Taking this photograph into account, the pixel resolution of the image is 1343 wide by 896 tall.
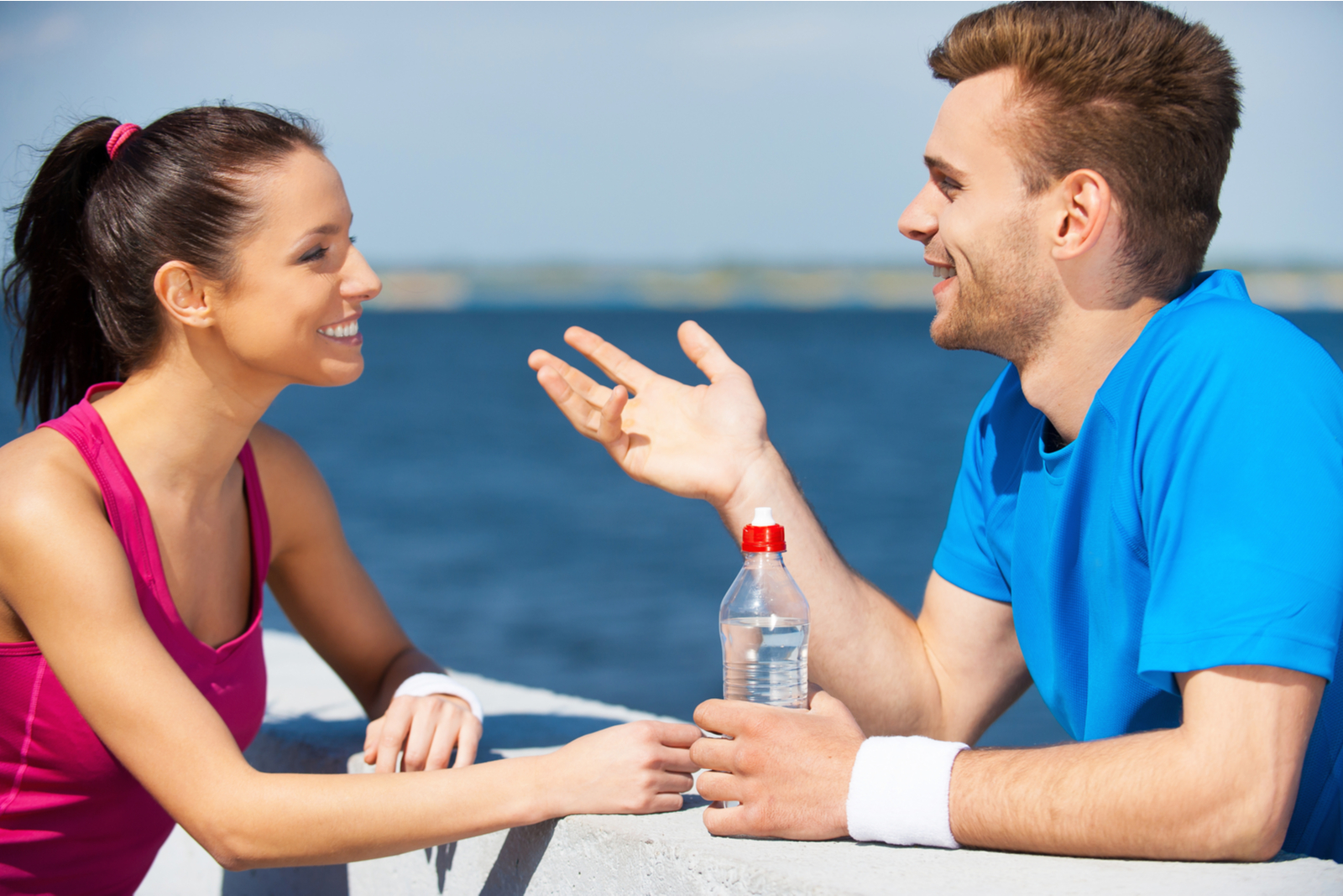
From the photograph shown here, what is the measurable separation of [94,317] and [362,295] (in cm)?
69

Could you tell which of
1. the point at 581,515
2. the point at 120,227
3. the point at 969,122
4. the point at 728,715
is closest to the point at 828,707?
the point at 728,715

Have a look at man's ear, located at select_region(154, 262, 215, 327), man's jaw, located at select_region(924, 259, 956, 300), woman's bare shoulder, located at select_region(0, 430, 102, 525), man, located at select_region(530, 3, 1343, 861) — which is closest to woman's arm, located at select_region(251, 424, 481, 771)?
man's ear, located at select_region(154, 262, 215, 327)

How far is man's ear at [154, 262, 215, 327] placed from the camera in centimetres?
250

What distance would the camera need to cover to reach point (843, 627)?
261cm

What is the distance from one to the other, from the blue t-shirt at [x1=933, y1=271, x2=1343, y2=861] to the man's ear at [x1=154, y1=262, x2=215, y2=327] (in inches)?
71.5

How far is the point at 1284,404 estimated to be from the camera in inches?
70.9

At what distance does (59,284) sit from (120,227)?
0.99ft

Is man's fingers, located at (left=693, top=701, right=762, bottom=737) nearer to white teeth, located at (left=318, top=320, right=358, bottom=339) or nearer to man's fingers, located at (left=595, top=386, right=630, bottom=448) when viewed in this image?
man's fingers, located at (left=595, top=386, right=630, bottom=448)

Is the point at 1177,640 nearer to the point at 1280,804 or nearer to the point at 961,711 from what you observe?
the point at 1280,804

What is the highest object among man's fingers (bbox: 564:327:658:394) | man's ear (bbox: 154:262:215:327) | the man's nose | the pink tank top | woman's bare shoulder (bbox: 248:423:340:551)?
the man's nose

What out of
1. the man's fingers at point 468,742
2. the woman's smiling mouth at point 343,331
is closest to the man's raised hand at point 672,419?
the woman's smiling mouth at point 343,331

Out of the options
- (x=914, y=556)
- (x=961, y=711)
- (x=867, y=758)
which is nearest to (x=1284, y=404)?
(x=867, y=758)

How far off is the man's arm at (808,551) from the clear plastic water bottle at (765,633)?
0.35 ft

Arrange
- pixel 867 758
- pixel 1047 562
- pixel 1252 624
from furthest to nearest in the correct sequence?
pixel 1047 562
pixel 867 758
pixel 1252 624
